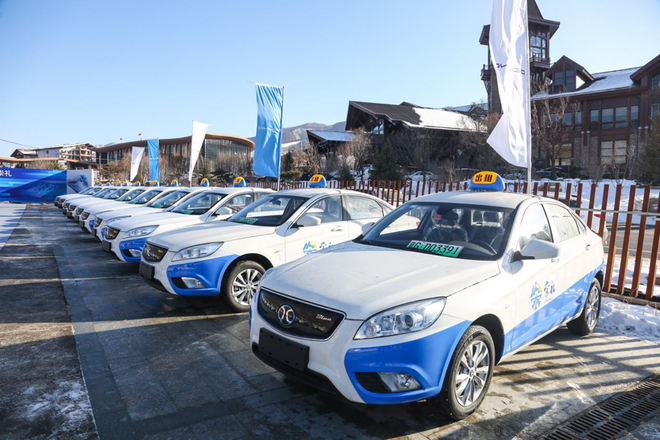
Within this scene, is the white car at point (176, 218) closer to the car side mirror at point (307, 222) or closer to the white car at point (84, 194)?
the car side mirror at point (307, 222)

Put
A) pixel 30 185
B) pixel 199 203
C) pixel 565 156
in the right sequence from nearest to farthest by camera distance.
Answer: pixel 199 203 → pixel 30 185 → pixel 565 156

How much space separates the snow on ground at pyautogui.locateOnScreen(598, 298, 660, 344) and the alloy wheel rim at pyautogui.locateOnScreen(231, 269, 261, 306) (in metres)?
4.39

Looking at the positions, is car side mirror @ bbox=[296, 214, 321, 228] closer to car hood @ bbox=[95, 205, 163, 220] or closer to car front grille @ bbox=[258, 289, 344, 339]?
car front grille @ bbox=[258, 289, 344, 339]

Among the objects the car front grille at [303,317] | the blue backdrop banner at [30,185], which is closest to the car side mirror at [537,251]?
the car front grille at [303,317]

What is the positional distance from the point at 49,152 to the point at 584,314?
14319 cm

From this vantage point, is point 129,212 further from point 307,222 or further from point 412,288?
point 412,288

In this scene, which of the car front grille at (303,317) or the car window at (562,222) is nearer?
the car front grille at (303,317)

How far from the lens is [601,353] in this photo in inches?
174

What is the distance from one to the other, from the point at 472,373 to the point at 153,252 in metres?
4.40

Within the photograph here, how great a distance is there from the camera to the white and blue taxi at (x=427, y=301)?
2701mm

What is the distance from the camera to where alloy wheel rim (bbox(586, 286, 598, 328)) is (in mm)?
4751

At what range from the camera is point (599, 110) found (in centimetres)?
3612

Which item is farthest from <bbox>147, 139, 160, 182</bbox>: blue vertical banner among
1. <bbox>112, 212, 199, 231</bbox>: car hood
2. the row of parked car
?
the row of parked car

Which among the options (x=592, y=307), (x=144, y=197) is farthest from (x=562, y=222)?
(x=144, y=197)
